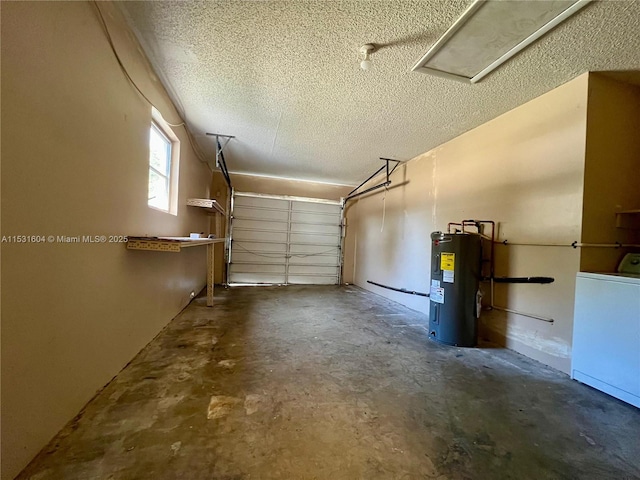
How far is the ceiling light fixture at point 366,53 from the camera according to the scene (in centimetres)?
203

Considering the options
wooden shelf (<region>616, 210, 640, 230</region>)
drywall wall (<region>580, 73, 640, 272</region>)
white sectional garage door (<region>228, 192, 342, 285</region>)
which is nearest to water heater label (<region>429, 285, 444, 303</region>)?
drywall wall (<region>580, 73, 640, 272</region>)

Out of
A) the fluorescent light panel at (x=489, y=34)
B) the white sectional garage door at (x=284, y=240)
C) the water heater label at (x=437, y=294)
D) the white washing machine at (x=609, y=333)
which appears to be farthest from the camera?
the white sectional garage door at (x=284, y=240)

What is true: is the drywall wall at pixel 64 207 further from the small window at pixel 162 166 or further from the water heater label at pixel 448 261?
the water heater label at pixel 448 261

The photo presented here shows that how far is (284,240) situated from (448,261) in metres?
4.70

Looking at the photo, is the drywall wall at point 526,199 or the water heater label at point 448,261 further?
the water heater label at point 448,261

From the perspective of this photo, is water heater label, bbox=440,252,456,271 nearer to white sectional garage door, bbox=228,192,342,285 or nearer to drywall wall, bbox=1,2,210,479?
drywall wall, bbox=1,2,210,479

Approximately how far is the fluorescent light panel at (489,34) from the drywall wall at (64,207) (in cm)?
235

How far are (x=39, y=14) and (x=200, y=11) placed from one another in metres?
0.89

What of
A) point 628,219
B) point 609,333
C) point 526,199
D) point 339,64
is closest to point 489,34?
point 339,64

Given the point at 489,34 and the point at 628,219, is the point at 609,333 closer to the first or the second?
the point at 628,219

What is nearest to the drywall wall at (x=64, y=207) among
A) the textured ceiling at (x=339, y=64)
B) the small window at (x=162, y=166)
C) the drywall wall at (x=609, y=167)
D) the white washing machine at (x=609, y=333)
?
the textured ceiling at (x=339, y=64)

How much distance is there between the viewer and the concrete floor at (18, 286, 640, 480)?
1.29 metres

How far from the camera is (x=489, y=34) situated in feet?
6.15

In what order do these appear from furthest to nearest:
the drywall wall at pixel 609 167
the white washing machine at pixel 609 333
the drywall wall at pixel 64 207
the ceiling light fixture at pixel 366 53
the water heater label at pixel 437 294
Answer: the water heater label at pixel 437 294 → the drywall wall at pixel 609 167 → the ceiling light fixture at pixel 366 53 → the white washing machine at pixel 609 333 → the drywall wall at pixel 64 207
